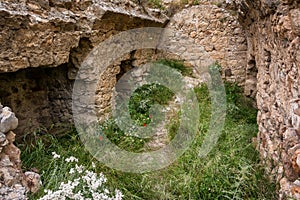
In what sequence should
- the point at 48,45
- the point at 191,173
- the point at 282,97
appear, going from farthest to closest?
the point at 48,45 → the point at 191,173 → the point at 282,97

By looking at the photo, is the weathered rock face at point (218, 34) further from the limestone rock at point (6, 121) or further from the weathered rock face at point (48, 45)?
the limestone rock at point (6, 121)

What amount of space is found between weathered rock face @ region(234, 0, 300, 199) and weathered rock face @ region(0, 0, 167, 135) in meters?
2.04

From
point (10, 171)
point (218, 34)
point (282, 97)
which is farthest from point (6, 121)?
point (218, 34)

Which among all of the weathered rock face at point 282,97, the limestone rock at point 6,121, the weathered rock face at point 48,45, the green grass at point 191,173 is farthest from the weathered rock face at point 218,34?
the limestone rock at point 6,121

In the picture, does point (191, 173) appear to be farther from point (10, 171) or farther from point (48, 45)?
point (48, 45)

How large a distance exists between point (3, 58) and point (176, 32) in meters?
3.82

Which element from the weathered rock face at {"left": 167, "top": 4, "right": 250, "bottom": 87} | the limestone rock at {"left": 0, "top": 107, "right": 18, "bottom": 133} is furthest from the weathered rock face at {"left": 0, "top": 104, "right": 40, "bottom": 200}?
the weathered rock face at {"left": 167, "top": 4, "right": 250, "bottom": 87}

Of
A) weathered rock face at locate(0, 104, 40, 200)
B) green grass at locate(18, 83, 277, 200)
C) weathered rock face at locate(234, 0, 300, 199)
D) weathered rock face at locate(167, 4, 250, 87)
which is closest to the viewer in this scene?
weathered rock face at locate(0, 104, 40, 200)

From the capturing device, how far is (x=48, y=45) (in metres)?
3.38

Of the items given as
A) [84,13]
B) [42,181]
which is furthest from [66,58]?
[42,181]

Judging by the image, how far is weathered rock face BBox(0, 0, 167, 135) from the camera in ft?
10.2

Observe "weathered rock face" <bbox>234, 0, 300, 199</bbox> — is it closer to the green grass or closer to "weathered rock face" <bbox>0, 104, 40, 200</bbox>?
A: the green grass

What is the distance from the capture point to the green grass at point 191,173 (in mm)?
2752

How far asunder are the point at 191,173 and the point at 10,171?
1.79 m
